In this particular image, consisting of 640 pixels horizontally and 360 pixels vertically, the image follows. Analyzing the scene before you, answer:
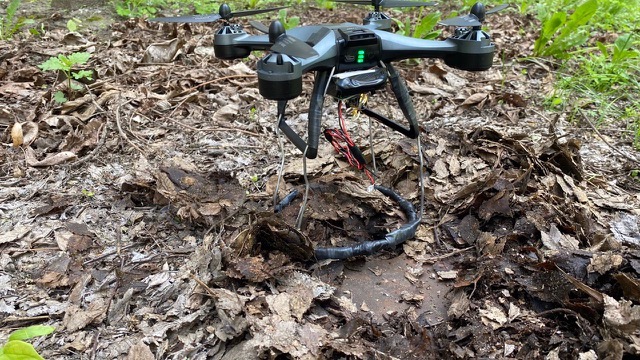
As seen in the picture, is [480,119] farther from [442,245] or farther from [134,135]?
[134,135]

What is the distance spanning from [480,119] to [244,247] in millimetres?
→ 2119

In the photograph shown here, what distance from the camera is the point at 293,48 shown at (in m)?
1.69

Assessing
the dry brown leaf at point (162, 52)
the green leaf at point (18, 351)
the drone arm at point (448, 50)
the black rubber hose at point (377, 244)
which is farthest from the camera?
the dry brown leaf at point (162, 52)

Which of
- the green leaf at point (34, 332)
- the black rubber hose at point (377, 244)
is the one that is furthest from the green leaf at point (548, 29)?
the green leaf at point (34, 332)

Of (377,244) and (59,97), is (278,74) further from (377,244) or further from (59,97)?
(59,97)

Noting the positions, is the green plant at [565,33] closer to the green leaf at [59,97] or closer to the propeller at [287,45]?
the propeller at [287,45]

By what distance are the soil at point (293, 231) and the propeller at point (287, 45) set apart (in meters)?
0.72

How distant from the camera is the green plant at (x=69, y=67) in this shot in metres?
3.20

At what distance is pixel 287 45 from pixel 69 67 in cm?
218

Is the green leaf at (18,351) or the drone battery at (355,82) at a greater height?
the drone battery at (355,82)

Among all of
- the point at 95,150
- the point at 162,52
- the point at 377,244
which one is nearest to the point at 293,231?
the point at 377,244

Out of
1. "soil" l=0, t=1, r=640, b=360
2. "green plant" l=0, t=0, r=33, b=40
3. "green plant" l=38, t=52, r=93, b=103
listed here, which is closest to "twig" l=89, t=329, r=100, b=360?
"soil" l=0, t=1, r=640, b=360

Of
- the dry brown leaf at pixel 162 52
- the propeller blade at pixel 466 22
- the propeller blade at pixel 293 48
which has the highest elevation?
the propeller blade at pixel 466 22

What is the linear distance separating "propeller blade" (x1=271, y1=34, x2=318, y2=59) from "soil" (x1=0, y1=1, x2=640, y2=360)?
71 centimetres
